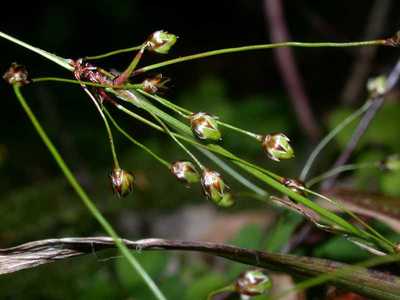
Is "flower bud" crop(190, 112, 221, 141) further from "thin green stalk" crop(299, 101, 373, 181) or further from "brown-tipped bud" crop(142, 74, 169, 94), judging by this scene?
"thin green stalk" crop(299, 101, 373, 181)

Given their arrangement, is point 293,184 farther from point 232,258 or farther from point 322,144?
point 322,144

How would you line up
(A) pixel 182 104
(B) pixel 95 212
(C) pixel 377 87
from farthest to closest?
(A) pixel 182 104
(C) pixel 377 87
(B) pixel 95 212

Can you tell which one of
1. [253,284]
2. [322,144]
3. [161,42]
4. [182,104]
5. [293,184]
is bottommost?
[253,284]

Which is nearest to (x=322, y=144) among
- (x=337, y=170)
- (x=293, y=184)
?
(x=337, y=170)

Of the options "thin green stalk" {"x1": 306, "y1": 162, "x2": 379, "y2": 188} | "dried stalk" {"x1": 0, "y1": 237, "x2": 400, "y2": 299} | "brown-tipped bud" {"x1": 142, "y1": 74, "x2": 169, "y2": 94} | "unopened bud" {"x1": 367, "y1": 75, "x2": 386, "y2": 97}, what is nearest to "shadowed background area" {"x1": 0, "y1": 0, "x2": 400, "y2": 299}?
"thin green stalk" {"x1": 306, "y1": 162, "x2": 379, "y2": 188}

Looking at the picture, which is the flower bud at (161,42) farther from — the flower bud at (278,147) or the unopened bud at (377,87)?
the unopened bud at (377,87)

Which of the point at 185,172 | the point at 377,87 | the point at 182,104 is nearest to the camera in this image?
the point at 185,172
